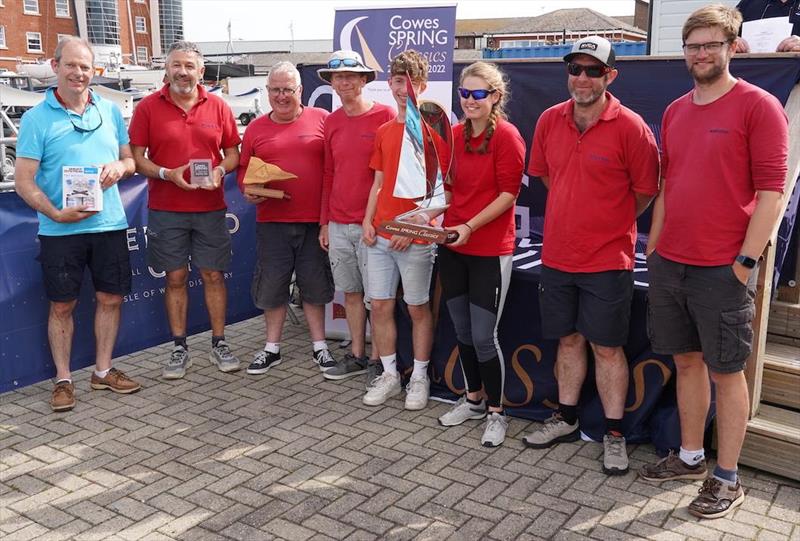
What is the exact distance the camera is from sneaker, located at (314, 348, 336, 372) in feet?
16.8

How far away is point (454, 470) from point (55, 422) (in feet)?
7.59

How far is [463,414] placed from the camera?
4262 mm

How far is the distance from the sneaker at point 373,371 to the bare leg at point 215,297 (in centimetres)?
113

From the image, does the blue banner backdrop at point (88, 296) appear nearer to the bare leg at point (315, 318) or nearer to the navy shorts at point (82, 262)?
the navy shorts at point (82, 262)

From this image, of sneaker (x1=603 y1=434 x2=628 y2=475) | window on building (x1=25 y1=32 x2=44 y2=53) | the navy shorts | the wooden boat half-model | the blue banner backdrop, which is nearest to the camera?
sneaker (x1=603 y1=434 x2=628 y2=475)

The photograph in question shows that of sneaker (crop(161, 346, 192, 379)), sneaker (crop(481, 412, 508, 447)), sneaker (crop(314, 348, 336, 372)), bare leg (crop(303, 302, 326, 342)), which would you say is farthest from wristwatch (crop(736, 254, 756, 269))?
sneaker (crop(161, 346, 192, 379))

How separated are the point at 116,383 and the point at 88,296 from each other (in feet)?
1.96

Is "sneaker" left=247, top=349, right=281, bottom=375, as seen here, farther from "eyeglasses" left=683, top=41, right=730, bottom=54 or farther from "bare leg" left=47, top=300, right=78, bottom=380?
"eyeglasses" left=683, top=41, right=730, bottom=54

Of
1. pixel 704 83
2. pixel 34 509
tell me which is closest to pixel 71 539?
pixel 34 509

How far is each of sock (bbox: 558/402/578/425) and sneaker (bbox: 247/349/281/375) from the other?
210 centimetres

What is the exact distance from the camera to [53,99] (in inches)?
170

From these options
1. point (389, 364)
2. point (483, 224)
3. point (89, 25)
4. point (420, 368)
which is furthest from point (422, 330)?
point (89, 25)

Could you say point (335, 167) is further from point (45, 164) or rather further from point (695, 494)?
point (695, 494)

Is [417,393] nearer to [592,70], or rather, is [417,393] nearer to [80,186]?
[592,70]
